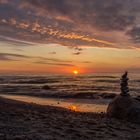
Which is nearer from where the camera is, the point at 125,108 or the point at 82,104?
the point at 125,108

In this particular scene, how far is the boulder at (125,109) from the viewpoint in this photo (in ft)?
49.9

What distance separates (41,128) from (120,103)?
6810mm

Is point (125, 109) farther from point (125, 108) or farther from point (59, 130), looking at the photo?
point (59, 130)

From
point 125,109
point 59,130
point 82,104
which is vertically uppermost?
point 125,109

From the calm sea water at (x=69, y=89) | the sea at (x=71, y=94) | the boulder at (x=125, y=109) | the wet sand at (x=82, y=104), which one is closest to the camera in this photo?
the boulder at (x=125, y=109)

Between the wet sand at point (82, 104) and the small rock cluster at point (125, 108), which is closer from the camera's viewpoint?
the small rock cluster at point (125, 108)

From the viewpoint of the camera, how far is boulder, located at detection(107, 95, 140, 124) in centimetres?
1520

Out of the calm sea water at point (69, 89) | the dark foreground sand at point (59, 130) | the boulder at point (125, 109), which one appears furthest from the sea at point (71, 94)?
the dark foreground sand at point (59, 130)

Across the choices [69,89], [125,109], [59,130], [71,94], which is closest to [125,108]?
[125,109]

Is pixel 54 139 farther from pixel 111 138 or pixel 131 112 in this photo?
pixel 131 112

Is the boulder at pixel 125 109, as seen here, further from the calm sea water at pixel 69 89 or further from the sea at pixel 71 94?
the calm sea water at pixel 69 89

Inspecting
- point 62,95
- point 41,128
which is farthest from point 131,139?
point 62,95

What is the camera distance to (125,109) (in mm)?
15812

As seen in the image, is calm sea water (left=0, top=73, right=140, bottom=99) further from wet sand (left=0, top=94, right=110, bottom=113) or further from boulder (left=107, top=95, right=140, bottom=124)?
boulder (left=107, top=95, right=140, bottom=124)
